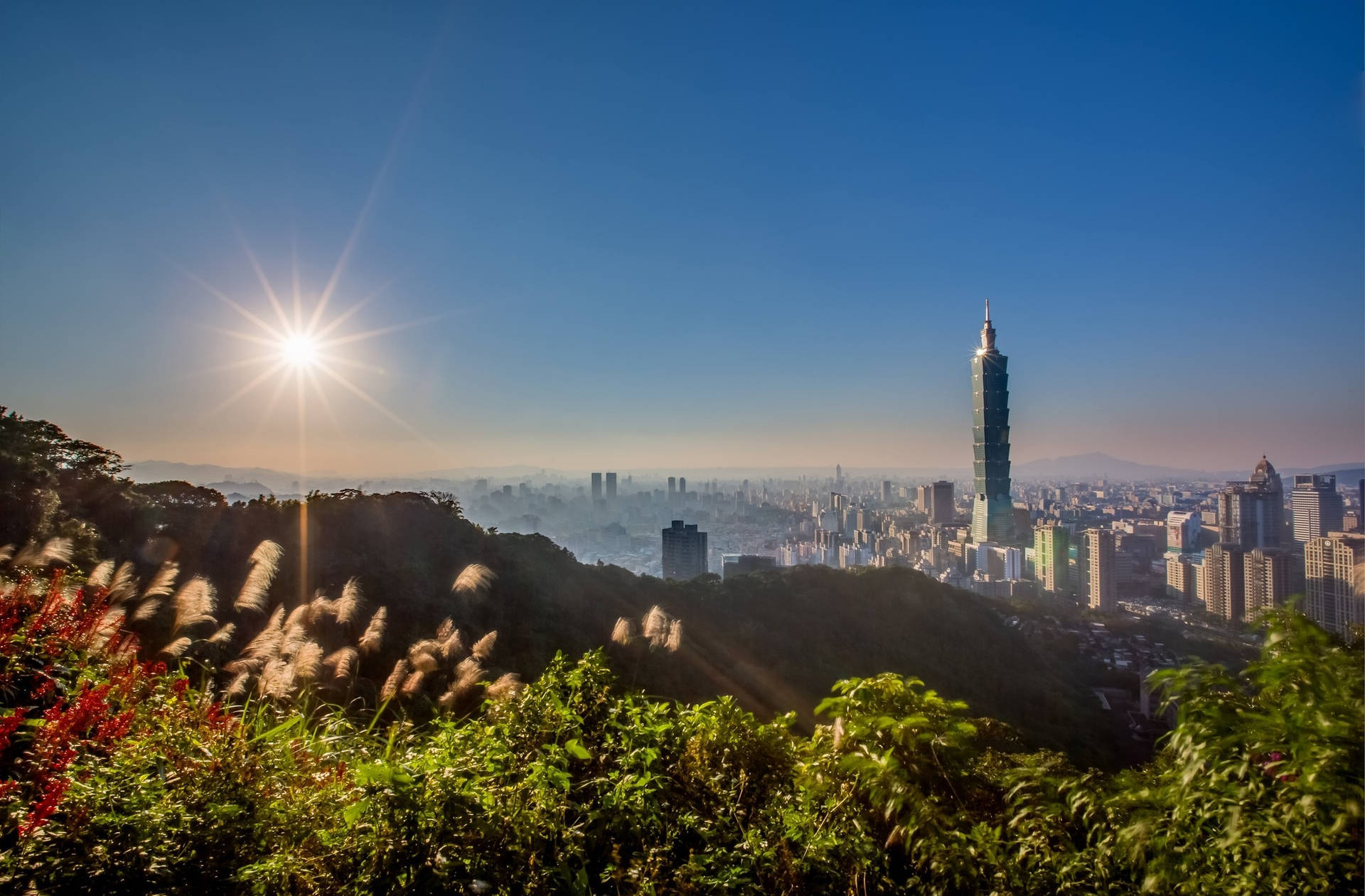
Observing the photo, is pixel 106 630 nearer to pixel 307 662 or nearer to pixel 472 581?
pixel 307 662

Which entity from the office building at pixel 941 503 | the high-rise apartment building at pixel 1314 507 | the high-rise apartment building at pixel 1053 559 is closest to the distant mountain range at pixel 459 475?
the high-rise apartment building at pixel 1314 507

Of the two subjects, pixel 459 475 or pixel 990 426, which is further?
pixel 990 426

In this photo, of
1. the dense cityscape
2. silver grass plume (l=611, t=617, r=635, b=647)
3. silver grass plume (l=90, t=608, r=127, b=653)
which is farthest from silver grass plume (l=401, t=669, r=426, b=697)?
the dense cityscape

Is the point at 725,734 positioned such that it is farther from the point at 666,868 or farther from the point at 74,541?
the point at 74,541

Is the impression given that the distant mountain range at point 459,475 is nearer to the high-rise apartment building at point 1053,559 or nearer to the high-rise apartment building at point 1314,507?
the high-rise apartment building at point 1314,507

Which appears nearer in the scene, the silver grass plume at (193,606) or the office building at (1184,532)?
the silver grass plume at (193,606)

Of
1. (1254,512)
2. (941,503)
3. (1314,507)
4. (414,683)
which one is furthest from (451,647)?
(941,503)
